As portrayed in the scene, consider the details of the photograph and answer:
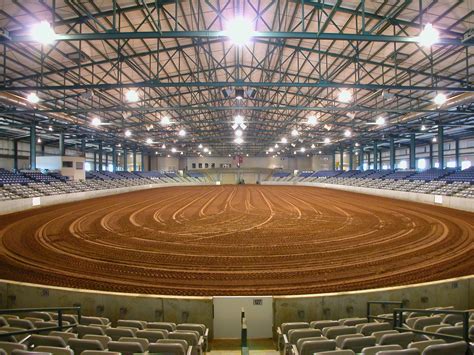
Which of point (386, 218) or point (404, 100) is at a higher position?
point (404, 100)

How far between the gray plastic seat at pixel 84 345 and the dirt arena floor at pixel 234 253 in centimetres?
317

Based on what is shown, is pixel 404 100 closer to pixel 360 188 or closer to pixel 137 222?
pixel 360 188

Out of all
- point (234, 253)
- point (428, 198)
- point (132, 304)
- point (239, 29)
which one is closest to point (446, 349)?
point (132, 304)

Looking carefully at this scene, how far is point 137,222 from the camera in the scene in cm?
1463

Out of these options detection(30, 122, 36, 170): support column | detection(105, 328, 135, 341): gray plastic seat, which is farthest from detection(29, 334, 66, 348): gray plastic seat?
detection(30, 122, 36, 170): support column

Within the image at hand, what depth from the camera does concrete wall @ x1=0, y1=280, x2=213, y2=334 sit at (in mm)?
5254

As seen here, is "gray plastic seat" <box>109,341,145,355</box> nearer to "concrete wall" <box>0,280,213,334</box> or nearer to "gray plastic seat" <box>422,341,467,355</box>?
"concrete wall" <box>0,280,213,334</box>

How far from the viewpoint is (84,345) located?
3398mm

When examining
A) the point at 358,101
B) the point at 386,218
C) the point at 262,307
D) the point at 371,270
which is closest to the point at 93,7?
the point at 262,307

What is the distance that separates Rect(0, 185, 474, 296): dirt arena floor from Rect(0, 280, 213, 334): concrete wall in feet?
3.91

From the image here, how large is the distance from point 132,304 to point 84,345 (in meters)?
1.96

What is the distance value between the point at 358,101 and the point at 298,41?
1261 cm

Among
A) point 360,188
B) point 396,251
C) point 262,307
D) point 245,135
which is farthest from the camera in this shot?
point 245,135

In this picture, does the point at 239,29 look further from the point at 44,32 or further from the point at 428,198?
the point at 428,198
